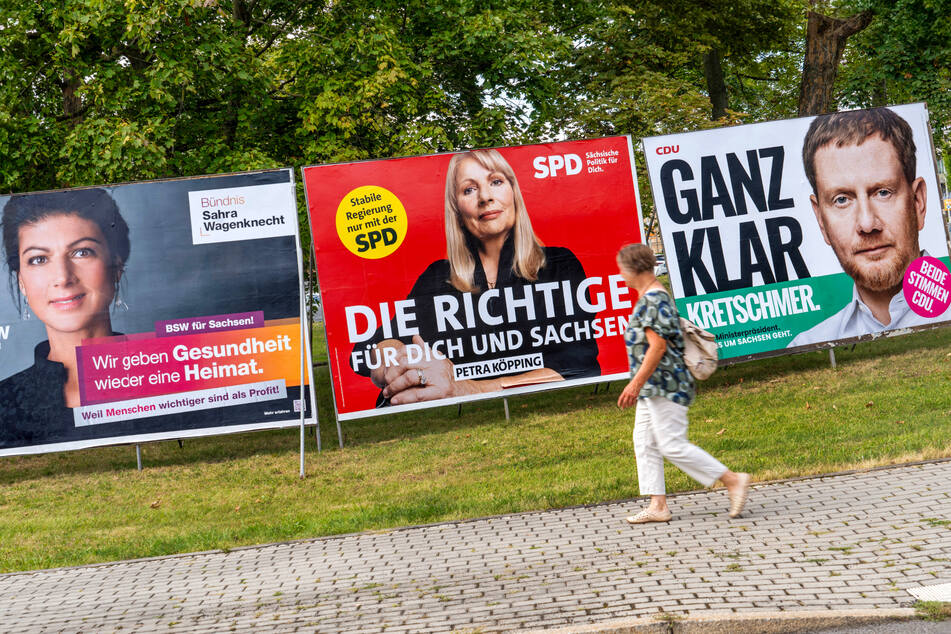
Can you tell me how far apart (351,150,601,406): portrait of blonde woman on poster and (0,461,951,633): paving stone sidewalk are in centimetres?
448

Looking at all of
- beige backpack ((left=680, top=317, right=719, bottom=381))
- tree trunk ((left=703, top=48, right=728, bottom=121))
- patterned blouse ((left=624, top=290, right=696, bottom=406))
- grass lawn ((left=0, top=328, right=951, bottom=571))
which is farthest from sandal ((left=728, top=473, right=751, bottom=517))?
tree trunk ((left=703, top=48, right=728, bottom=121))

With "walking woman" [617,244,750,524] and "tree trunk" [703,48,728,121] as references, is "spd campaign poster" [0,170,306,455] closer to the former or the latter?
"walking woman" [617,244,750,524]

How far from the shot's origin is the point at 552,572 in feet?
17.8

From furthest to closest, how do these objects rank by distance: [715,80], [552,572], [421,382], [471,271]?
[715,80] < [471,271] < [421,382] < [552,572]

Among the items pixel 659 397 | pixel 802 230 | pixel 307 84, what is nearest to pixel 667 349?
pixel 659 397

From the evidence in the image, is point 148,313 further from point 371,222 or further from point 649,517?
point 649,517

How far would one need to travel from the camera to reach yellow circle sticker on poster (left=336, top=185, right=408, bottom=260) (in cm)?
1122

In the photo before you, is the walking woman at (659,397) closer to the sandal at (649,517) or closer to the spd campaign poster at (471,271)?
the sandal at (649,517)

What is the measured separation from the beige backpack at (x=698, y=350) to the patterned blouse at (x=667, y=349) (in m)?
0.04

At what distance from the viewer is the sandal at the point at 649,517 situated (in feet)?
20.4

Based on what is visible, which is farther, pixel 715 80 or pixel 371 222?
pixel 715 80

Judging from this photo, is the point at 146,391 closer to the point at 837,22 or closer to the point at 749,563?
the point at 749,563

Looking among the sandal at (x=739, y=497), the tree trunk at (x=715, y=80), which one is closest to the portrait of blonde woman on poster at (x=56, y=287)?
the sandal at (x=739, y=497)

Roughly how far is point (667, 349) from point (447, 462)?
3949 millimetres
